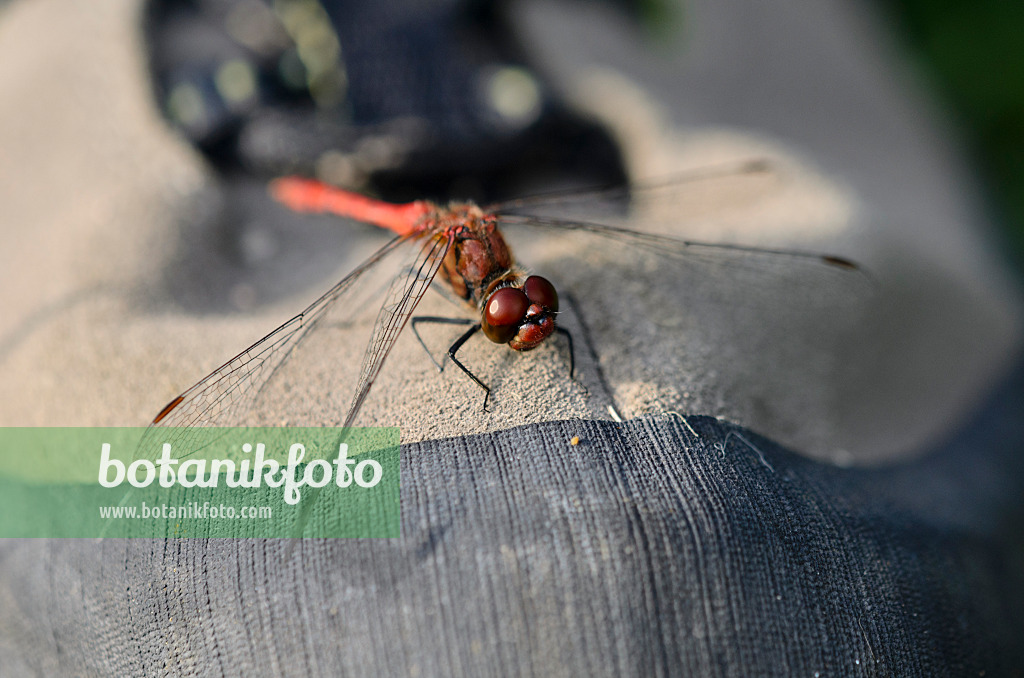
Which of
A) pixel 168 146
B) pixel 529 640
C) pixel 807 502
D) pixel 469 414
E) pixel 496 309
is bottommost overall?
pixel 529 640

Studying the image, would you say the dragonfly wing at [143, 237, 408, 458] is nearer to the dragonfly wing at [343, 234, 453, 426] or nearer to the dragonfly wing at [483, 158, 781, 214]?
the dragonfly wing at [343, 234, 453, 426]

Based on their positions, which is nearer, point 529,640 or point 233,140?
point 529,640

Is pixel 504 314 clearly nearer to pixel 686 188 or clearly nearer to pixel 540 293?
pixel 540 293

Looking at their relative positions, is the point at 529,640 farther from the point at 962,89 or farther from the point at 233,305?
the point at 962,89

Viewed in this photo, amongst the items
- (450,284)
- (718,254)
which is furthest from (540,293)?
(718,254)

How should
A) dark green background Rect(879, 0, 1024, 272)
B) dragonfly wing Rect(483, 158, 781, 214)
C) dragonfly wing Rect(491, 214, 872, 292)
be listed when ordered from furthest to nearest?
1. dark green background Rect(879, 0, 1024, 272)
2. dragonfly wing Rect(483, 158, 781, 214)
3. dragonfly wing Rect(491, 214, 872, 292)

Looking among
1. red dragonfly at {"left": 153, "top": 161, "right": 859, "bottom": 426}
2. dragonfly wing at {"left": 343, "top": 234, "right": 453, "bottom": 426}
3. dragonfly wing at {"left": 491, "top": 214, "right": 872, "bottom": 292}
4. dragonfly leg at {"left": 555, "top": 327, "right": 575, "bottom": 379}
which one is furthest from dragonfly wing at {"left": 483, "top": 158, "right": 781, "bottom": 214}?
dragonfly leg at {"left": 555, "top": 327, "right": 575, "bottom": 379}

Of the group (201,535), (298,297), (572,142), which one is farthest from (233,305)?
(572,142)
